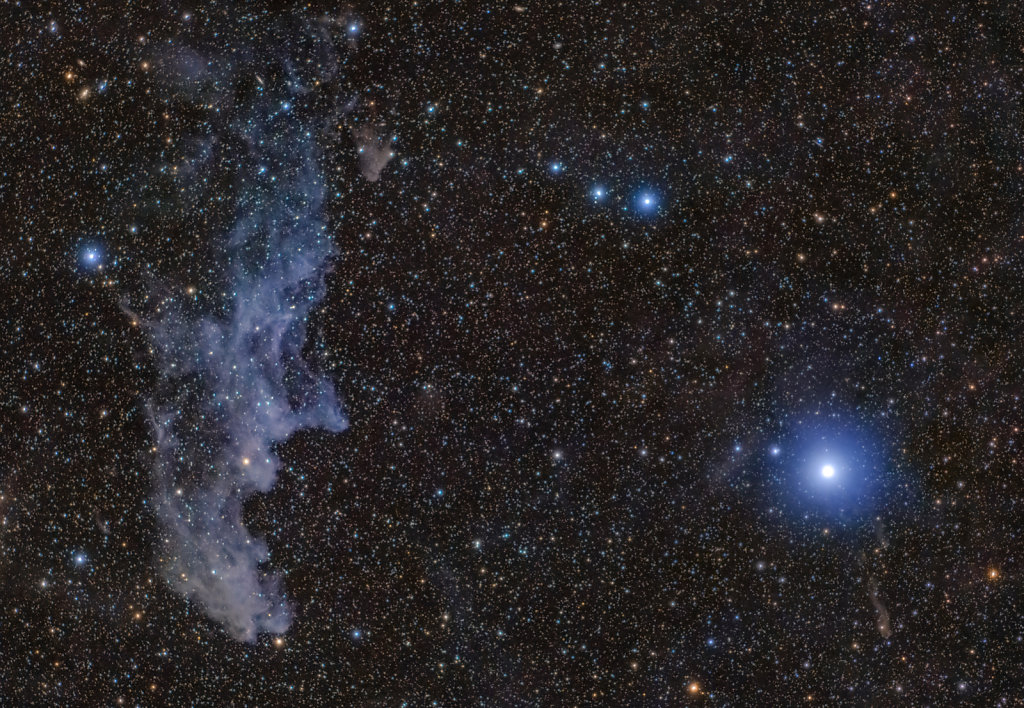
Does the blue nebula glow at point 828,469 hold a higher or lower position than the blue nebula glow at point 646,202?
lower

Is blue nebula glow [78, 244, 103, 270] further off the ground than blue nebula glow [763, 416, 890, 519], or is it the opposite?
blue nebula glow [78, 244, 103, 270]

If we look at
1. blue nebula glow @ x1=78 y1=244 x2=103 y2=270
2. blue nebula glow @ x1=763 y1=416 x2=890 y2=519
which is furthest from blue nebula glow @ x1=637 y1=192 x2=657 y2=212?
blue nebula glow @ x1=78 y1=244 x2=103 y2=270

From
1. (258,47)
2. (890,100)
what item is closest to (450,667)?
(258,47)

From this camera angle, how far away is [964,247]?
3.94 ft

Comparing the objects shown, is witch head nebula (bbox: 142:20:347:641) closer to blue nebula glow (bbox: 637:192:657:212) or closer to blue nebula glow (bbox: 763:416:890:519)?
blue nebula glow (bbox: 637:192:657:212)

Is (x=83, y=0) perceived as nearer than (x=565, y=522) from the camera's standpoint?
No

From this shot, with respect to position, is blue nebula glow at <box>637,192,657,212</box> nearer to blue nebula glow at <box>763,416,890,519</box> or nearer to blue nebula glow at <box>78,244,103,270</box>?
blue nebula glow at <box>763,416,890,519</box>

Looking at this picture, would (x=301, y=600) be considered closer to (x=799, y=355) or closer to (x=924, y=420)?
(x=799, y=355)

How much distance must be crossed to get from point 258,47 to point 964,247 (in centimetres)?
137

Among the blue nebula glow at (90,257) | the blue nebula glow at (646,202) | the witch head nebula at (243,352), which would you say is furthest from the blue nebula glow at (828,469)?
the blue nebula glow at (90,257)

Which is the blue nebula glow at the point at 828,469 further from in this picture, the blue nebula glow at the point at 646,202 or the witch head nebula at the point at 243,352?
the witch head nebula at the point at 243,352

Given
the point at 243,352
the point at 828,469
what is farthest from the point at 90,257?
the point at 828,469

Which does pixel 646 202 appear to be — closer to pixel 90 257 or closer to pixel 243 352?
pixel 243 352

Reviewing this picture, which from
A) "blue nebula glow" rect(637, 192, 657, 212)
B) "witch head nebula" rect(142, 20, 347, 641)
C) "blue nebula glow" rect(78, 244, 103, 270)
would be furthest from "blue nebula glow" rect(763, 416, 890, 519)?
"blue nebula glow" rect(78, 244, 103, 270)
